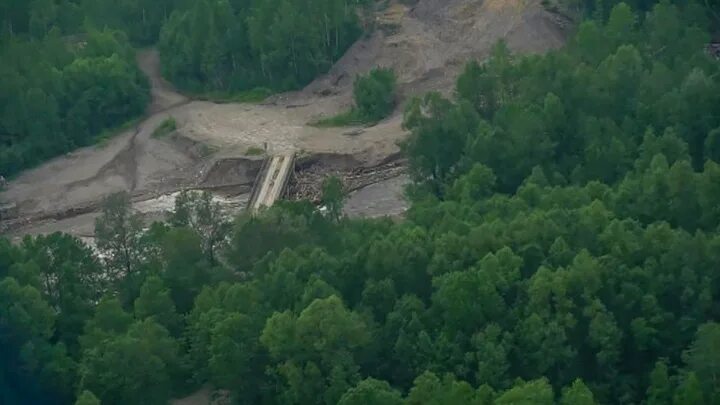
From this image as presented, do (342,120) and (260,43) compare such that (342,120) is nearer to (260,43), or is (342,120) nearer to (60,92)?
(260,43)

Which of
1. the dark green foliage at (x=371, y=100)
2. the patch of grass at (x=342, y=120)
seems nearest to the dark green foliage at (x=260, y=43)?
the patch of grass at (x=342, y=120)

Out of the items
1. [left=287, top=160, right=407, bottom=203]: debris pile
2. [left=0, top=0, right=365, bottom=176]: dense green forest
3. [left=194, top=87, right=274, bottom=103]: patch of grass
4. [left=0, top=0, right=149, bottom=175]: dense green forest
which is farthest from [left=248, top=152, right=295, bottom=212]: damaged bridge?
[left=0, top=0, right=149, bottom=175]: dense green forest

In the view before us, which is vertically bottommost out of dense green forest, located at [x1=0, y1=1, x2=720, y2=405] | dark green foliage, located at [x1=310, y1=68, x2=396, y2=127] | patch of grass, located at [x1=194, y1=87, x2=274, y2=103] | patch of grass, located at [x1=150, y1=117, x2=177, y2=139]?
patch of grass, located at [x1=194, y1=87, x2=274, y2=103]

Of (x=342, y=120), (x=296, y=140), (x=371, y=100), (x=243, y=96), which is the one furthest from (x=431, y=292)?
(x=243, y=96)

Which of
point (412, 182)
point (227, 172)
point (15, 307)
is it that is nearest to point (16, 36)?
point (227, 172)

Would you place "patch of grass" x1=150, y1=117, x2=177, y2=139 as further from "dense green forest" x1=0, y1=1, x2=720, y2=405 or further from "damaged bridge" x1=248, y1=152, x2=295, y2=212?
"dense green forest" x1=0, y1=1, x2=720, y2=405
